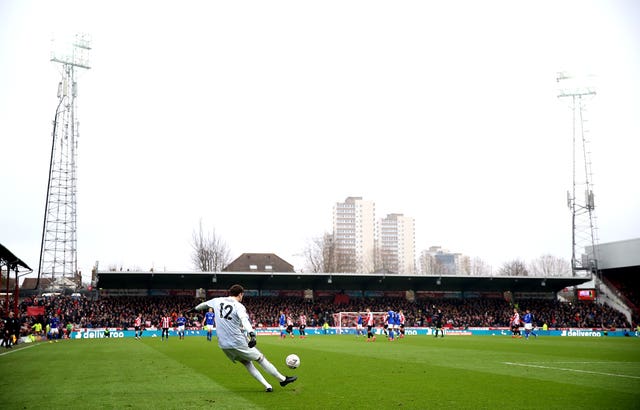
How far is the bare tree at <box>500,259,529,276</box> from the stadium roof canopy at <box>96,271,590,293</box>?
200ft

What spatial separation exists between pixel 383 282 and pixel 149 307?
1056 inches

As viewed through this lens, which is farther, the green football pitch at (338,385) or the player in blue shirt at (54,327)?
the player in blue shirt at (54,327)

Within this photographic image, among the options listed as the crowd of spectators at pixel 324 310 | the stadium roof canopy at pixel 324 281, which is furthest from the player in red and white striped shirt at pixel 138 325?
the stadium roof canopy at pixel 324 281

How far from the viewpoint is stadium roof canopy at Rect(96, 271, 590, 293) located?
6081cm

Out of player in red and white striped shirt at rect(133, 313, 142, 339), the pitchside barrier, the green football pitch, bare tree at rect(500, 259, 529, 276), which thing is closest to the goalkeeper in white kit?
the green football pitch

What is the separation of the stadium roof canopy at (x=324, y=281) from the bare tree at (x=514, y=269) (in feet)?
200

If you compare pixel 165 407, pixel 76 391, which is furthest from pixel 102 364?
pixel 165 407

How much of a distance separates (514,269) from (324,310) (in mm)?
88557

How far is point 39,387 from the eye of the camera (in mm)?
12914

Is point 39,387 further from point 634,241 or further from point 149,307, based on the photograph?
point 634,241

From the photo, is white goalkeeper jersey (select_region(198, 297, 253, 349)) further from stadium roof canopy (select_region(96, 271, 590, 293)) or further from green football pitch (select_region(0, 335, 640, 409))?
stadium roof canopy (select_region(96, 271, 590, 293))

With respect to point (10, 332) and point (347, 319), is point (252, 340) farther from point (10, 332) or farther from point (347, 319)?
point (347, 319)

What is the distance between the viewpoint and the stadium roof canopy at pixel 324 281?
200ft

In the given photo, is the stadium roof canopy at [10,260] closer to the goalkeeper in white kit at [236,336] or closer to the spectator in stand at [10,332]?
the spectator in stand at [10,332]
